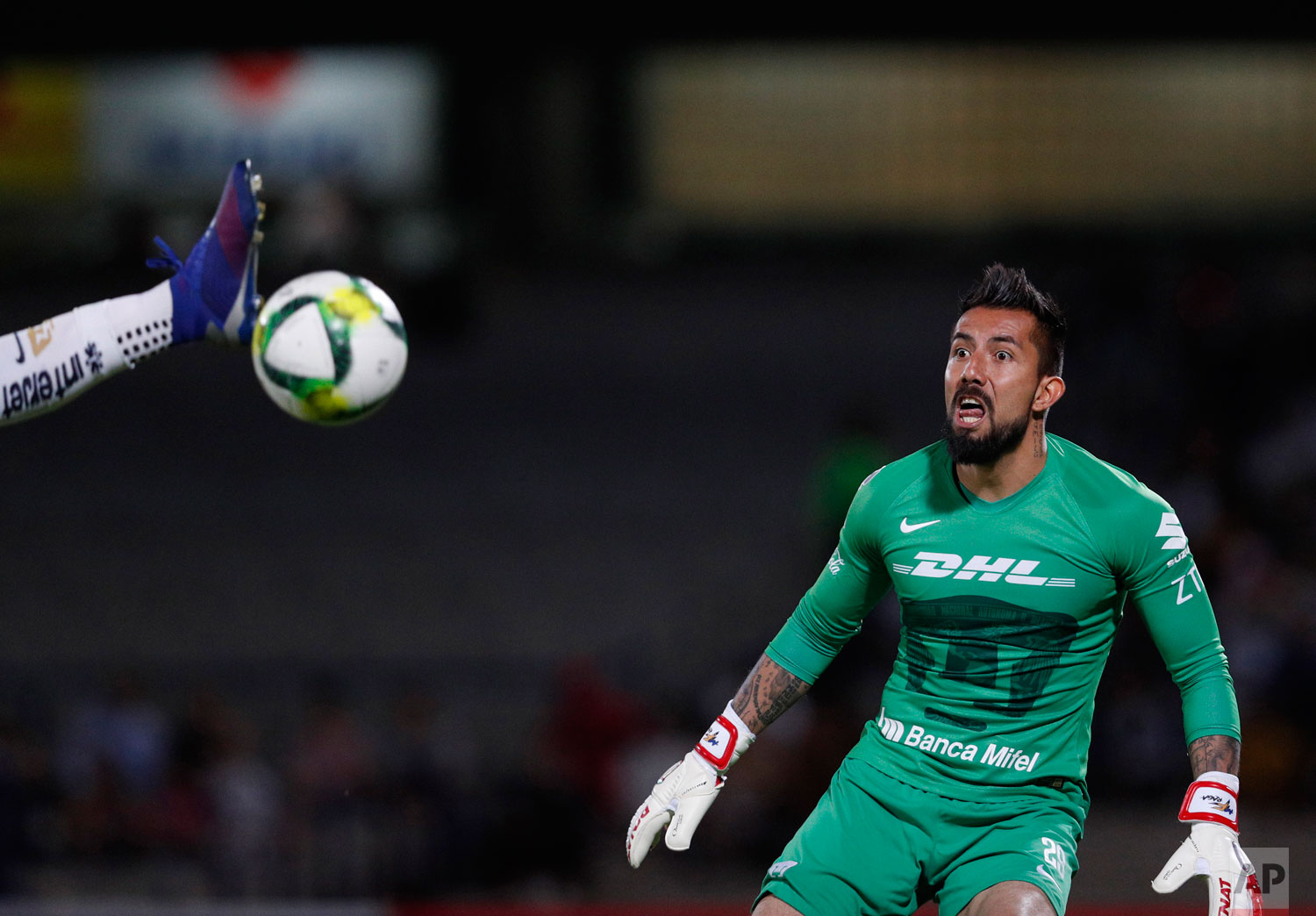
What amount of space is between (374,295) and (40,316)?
42.6ft

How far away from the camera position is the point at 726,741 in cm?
423

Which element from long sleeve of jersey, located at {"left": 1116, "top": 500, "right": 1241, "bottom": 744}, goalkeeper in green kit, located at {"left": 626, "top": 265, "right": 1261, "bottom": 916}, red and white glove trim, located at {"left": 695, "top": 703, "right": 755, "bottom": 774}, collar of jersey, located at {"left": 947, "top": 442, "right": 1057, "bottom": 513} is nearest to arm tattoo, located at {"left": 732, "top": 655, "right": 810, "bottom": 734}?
Result: red and white glove trim, located at {"left": 695, "top": 703, "right": 755, "bottom": 774}

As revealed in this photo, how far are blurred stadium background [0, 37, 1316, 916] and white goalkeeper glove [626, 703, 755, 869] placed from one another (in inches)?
143

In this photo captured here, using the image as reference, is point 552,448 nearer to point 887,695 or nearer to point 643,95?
point 643,95

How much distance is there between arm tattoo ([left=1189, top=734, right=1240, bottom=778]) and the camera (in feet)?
12.3

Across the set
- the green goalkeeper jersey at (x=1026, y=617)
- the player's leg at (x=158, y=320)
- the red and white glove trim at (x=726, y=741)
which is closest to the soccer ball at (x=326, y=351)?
the player's leg at (x=158, y=320)

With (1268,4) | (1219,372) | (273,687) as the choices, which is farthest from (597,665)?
(1268,4)

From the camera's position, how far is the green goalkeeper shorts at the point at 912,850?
3797 mm

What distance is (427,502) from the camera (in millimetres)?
13156

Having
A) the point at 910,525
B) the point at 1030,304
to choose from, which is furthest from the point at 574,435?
the point at 1030,304

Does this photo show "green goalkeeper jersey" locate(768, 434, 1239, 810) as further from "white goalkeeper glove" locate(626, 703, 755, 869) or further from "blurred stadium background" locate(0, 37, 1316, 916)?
"blurred stadium background" locate(0, 37, 1316, 916)

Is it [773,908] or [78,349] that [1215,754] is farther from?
[78,349]

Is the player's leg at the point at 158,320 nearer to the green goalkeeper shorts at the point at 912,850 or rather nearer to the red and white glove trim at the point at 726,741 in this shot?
the red and white glove trim at the point at 726,741

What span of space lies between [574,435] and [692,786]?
10073 millimetres
